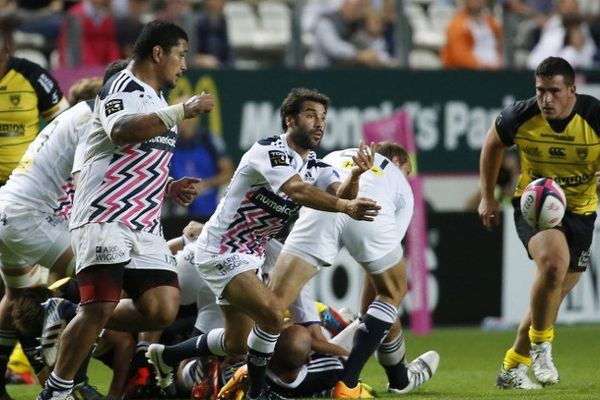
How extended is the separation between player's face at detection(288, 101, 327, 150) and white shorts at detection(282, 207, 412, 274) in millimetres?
760

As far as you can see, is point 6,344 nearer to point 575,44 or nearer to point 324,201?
point 324,201

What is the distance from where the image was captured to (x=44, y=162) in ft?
28.5

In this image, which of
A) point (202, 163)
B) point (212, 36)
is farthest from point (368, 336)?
point (212, 36)

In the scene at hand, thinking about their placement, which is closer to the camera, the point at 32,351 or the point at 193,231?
the point at 32,351

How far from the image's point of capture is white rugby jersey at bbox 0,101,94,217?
851cm

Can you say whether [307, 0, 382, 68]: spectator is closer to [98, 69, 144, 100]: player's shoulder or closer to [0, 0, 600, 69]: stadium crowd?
[0, 0, 600, 69]: stadium crowd

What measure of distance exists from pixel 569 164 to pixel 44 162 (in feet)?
11.3

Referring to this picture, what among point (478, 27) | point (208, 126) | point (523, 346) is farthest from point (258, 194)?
point (478, 27)

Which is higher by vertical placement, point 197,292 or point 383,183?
point 383,183

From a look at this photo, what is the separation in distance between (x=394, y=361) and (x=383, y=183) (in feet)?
3.86

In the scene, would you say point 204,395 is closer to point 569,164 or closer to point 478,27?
point 569,164

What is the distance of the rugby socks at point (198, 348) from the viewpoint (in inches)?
329

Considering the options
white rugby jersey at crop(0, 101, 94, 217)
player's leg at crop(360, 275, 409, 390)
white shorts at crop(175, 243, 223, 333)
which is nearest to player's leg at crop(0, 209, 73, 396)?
white rugby jersey at crop(0, 101, 94, 217)

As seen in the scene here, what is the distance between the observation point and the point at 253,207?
26.3ft
